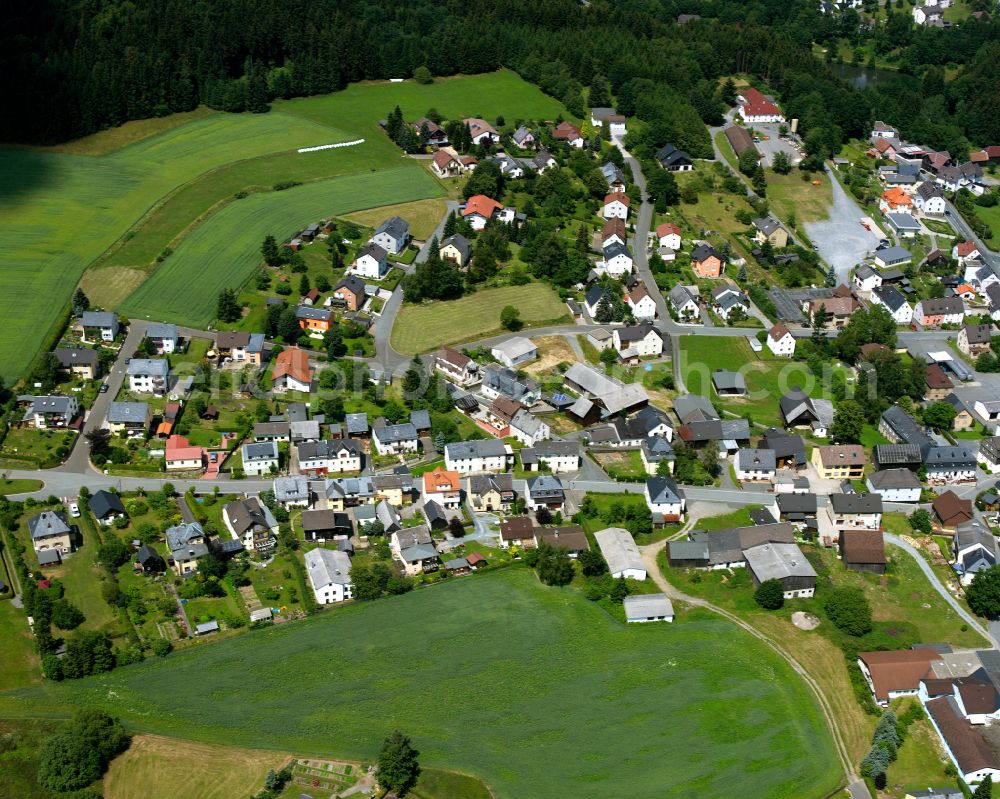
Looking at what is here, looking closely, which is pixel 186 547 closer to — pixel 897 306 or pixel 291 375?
pixel 291 375

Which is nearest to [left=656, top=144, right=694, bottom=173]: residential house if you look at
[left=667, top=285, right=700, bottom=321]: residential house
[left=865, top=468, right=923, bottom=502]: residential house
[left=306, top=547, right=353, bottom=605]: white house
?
[left=667, top=285, right=700, bottom=321]: residential house

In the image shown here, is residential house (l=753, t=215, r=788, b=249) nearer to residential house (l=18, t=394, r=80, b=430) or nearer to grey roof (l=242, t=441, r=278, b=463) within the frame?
grey roof (l=242, t=441, r=278, b=463)

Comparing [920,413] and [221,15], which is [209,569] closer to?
[920,413]

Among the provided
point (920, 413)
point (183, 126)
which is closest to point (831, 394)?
point (920, 413)

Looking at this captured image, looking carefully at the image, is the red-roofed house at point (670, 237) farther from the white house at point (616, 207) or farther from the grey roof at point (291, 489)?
the grey roof at point (291, 489)

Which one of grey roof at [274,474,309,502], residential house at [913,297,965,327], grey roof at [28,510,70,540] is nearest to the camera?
grey roof at [28,510,70,540]

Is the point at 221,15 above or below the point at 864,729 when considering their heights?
above

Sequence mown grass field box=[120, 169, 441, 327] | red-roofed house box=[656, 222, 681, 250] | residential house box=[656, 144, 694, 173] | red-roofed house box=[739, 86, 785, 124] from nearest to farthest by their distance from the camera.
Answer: mown grass field box=[120, 169, 441, 327] < red-roofed house box=[656, 222, 681, 250] < residential house box=[656, 144, 694, 173] < red-roofed house box=[739, 86, 785, 124]
